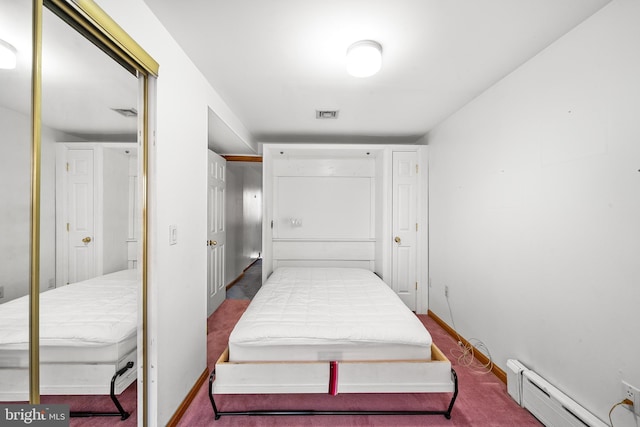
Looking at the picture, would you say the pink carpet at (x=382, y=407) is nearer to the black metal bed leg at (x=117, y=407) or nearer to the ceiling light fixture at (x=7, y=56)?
the black metal bed leg at (x=117, y=407)

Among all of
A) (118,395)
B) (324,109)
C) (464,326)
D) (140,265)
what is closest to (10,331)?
(140,265)

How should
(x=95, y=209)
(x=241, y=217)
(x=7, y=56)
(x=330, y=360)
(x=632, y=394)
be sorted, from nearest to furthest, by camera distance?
(x=7, y=56) < (x=95, y=209) < (x=632, y=394) < (x=330, y=360) < (x=241, y=217)

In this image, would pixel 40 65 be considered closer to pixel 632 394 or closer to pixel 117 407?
pixel 117 407

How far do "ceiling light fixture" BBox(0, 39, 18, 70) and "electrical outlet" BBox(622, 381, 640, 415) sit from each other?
2696mm

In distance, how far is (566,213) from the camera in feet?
4.85

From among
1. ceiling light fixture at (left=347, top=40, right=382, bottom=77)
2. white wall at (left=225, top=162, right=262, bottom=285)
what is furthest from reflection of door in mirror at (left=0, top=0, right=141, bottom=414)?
white wall at (left=225, top=162, right=262, bottom=285)

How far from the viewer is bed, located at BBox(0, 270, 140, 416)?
75 cm

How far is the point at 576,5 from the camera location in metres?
1.25

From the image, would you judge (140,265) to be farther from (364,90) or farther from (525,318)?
(525,318)

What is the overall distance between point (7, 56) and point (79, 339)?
100 centimetres

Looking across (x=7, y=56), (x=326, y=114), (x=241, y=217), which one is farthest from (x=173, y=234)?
(x=241, y=217)

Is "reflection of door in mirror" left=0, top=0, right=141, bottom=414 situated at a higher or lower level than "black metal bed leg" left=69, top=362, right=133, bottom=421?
higher

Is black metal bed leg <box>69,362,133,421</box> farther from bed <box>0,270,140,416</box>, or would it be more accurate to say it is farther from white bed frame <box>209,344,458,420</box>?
white bed frame <box>209,344,458,420</box>

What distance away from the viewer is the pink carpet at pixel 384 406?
157 centimetres
